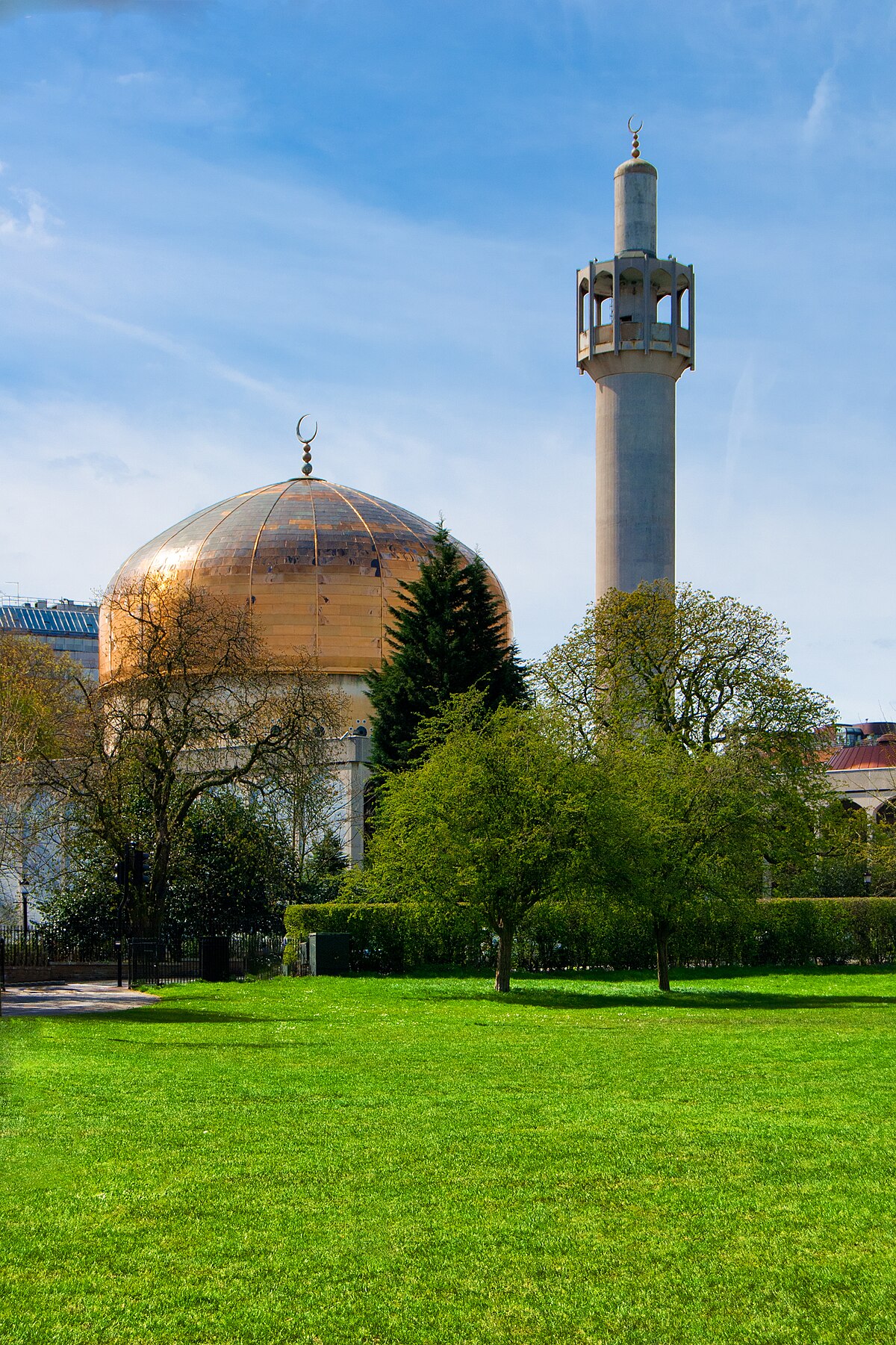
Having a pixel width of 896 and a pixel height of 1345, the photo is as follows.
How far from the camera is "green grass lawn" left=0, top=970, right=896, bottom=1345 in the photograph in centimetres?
612

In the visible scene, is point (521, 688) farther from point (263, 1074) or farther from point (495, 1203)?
point (495, 1203)

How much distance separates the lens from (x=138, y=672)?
1262 inches

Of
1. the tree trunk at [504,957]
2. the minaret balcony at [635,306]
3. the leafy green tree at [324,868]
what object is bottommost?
the tree trunk at [504,957]

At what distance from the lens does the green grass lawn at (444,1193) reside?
6.12 metres

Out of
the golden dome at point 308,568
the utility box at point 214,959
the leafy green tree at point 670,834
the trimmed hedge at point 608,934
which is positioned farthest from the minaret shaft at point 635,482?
the utility box at point 214,959

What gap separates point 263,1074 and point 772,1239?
621 cm

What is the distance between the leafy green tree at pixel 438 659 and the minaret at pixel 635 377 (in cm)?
1007

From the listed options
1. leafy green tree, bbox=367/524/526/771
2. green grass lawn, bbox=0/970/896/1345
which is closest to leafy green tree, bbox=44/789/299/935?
leafy green tree, bbox=367/524/526/771

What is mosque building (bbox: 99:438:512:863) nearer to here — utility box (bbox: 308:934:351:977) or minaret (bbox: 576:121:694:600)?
minaret (bbox: 576:121:694:600)

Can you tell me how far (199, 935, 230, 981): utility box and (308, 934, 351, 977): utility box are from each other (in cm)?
171

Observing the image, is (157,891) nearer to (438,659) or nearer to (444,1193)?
(438,659)

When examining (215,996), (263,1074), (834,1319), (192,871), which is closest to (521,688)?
(192,871)

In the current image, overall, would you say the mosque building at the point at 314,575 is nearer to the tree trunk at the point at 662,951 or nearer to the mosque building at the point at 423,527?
the mosque building at the point at 423,527

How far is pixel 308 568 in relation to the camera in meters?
48.4
